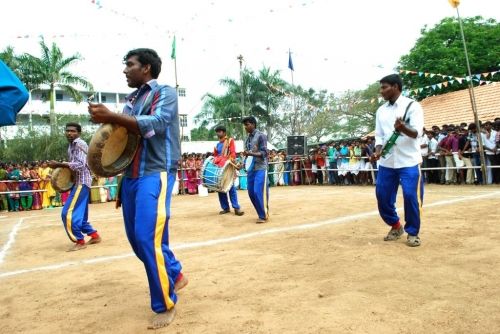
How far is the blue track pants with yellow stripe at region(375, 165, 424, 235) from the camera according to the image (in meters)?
5.07

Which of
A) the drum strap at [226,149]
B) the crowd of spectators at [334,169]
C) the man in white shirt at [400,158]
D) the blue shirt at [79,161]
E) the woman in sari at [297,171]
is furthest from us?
the woman in sari at [297,171]

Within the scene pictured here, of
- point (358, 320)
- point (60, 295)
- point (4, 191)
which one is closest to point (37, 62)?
point (4, 191)

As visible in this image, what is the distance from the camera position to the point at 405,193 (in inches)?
201

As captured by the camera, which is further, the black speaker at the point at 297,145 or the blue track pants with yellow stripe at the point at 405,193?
the black speaker at the point at 297,145

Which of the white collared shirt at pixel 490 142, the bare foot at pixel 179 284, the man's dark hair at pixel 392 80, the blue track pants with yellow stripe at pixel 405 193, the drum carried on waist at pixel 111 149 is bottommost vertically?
the bare foot at pixel 179 284

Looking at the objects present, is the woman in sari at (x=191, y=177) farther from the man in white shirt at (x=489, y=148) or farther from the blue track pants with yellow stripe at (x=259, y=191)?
the man in white shirt at (x=489, y=148)

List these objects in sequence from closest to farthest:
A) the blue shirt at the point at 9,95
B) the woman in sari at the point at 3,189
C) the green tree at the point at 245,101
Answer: the blue shirt at the point at 9,95
the woman in sari at the point at 3,189
the green tree at the point at 245,101

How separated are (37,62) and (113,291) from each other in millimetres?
26949

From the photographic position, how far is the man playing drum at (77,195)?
632 centimetres

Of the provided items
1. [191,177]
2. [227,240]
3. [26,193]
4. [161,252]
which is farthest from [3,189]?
[161,252]

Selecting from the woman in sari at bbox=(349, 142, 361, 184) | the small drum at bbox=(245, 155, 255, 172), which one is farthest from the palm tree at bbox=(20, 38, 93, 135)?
the small drum at bbox=(245, 155, 255, 172)

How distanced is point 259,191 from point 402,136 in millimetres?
3147

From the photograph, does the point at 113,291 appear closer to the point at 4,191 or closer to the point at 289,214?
the point at 289,214

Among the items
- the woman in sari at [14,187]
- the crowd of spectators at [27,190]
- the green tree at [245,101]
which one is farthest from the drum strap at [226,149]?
the green tree at [245,101]
